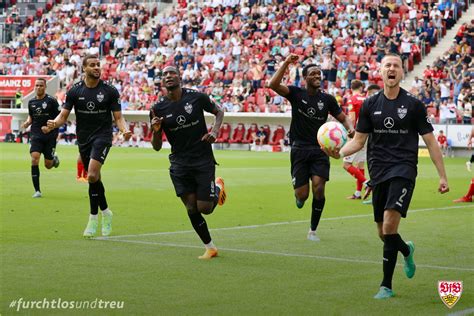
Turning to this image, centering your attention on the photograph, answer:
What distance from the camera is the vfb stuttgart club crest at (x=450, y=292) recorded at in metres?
8.55

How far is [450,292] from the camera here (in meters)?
8.76

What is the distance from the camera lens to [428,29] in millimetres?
43469

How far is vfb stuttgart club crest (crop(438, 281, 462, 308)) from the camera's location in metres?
8.55

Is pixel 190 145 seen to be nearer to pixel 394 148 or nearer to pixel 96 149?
pixel 96 149

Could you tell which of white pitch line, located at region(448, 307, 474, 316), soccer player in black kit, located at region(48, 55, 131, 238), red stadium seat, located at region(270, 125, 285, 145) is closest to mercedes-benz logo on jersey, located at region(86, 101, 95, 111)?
soccer player in black kit, located at region(48, 55, 131, 238)

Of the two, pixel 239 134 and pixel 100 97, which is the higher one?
pixel 100 97

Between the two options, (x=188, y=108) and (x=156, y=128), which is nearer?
(x=156, y=128)

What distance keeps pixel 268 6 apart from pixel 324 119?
3745 centimetres

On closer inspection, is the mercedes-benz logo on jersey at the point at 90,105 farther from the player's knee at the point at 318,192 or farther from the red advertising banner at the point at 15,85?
the red advertising banner at the point at 15,85

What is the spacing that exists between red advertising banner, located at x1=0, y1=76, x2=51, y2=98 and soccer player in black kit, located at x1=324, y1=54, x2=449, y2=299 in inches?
1816

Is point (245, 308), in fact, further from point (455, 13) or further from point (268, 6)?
point (268, 6)

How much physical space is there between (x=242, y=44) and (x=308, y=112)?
119ft

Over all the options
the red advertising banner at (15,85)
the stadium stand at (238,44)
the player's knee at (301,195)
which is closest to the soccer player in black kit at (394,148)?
the player's knee at (301,195)

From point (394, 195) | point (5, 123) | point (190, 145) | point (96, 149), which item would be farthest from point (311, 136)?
point (5, 123)
